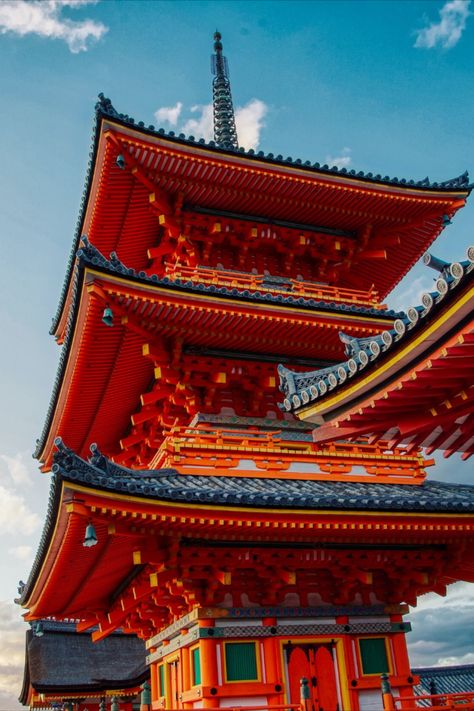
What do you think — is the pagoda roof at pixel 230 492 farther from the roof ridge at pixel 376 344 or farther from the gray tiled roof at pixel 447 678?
the gray tiled roof at pixel 447 678

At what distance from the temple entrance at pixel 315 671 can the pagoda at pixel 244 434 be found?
0.12 ft

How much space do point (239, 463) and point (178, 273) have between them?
4903mm

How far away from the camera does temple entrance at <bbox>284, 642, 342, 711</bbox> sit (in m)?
12.6

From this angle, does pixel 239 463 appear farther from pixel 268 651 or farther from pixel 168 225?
pixel 168 225

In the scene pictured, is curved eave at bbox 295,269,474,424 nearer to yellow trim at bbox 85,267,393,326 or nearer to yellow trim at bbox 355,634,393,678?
yellow trim at bbox 85,267,393,326

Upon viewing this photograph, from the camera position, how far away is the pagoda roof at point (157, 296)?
13633 mm

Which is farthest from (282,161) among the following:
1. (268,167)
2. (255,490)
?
(255,490)

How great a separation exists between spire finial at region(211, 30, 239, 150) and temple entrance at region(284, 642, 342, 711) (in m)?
15.8

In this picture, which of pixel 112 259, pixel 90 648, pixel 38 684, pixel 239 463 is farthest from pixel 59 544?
pixel 90 648

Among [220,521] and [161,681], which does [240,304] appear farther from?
[161,681]

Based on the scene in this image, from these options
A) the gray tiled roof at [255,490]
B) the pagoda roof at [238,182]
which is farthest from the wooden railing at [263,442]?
the pagoda roof at [238,182]

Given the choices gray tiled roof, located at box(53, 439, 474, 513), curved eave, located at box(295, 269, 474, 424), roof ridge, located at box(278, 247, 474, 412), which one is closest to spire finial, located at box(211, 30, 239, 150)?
gray tiled roof, located at box(53, 439, 474, 513)

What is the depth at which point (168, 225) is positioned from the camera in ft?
57.5

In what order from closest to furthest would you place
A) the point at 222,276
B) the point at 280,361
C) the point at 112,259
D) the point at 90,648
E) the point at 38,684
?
the point at 112,259 < the point at 280,361 < the point at 222,276 < the point at 38,684 < the point at 90,648
